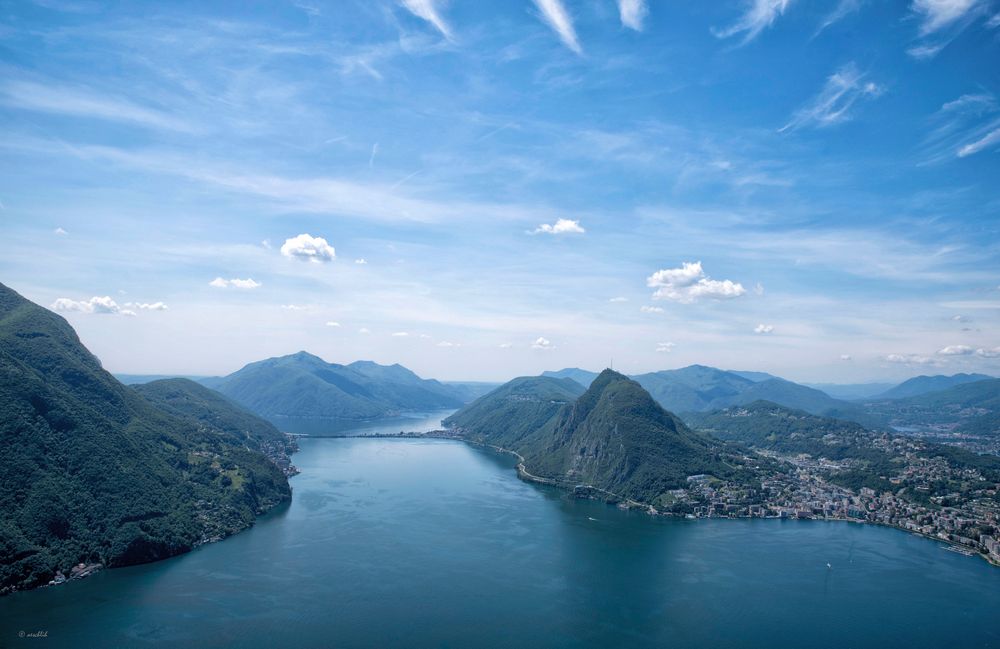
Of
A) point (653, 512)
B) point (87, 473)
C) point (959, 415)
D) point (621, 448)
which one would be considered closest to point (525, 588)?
point (653, 512)

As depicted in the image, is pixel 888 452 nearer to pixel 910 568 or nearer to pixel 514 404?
pixel 910 568

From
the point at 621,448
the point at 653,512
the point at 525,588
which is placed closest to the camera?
the point at 525,588

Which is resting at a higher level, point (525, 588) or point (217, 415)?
point (217, 415)

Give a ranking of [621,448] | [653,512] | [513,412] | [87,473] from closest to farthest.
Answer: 1. [87,473]
2. [653,512]
3. [621,448]
4. [513,412]

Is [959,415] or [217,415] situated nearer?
[217,415]

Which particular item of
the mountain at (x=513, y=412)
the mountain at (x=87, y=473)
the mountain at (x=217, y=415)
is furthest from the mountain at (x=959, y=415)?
the mountain at (x=87, y=473)

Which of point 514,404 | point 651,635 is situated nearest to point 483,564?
point 651,635

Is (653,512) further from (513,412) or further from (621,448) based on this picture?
(513,412)
